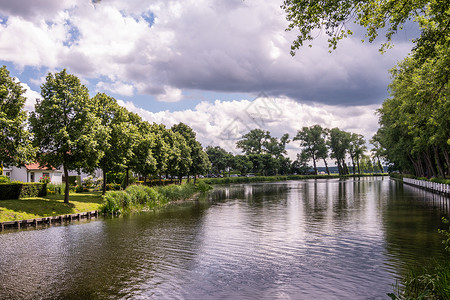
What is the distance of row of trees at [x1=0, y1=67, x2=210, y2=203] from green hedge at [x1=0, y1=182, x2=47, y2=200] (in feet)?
8.41

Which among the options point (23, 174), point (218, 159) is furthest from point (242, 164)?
point (23, 174)

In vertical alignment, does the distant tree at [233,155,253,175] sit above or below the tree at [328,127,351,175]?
below

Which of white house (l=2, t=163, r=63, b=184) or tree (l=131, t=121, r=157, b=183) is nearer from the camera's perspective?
tree (l=131, t=121, r=157, b=183)

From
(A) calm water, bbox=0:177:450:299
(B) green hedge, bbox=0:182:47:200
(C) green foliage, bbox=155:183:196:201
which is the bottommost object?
(A) calm water, bbox=0:177:450:299

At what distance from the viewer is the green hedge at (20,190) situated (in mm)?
31639

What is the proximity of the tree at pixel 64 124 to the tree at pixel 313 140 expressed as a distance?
142 m

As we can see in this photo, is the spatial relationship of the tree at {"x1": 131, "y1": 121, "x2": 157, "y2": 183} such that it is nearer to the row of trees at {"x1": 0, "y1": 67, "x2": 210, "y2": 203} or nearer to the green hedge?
the row of trees at {"x1": 0, "y1": 67, "x2": 210, "y2": 203}

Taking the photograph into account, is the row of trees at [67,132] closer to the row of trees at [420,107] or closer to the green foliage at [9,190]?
the green foliage at [9,190]

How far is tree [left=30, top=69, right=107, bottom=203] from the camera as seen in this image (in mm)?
33250

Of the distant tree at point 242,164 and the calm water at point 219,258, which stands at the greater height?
the distant tree at point 242,164

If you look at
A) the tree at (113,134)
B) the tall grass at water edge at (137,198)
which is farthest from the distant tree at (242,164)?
the tree at (113,134)

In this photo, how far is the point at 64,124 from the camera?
34.2 meters

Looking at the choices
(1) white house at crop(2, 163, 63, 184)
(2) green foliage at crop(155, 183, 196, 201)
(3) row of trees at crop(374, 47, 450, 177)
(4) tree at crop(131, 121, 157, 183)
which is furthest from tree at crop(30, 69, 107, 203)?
(1) white house at crop(2, 163, 63, 184)

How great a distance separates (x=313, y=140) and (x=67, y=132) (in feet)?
482
